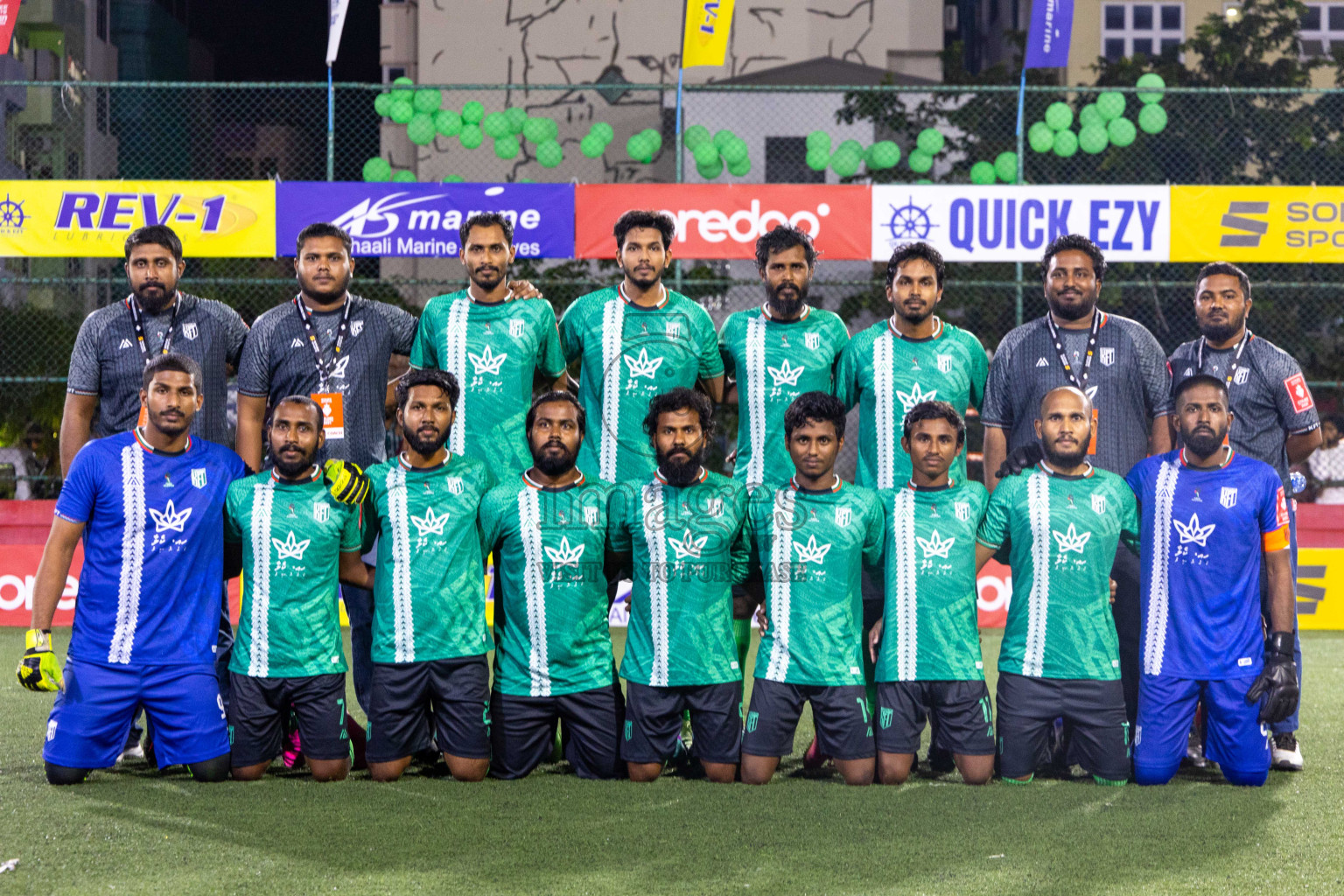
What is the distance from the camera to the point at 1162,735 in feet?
15.6

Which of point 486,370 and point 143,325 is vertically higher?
point 143,325

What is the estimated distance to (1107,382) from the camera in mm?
5172

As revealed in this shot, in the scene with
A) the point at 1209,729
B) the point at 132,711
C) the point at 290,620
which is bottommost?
the point at 1209,729

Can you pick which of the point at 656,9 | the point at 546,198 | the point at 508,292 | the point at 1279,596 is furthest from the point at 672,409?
the point at 656,9

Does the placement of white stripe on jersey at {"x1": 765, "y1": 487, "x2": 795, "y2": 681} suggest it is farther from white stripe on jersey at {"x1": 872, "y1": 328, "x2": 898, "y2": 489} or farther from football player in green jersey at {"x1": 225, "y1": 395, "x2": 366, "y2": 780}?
football player in green jersey at {"x1": 225, "y1": 395, "x2": 366, "y2": 780}

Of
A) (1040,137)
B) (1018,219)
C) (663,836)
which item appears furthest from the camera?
(1040,137)

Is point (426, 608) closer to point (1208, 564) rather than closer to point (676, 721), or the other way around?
point (676, 721)

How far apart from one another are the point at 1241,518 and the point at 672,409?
6.92 ft

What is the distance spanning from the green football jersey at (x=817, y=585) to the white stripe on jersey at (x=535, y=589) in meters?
0.78

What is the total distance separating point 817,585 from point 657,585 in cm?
58

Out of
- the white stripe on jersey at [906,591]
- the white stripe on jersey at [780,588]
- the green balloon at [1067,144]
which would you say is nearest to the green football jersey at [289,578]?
the white stripe on jersey at [780,588]

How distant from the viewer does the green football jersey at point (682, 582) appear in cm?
475

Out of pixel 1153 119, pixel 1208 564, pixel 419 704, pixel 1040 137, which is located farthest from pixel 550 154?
pixel 1208 564

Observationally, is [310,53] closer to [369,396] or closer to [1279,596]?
[369,396]
